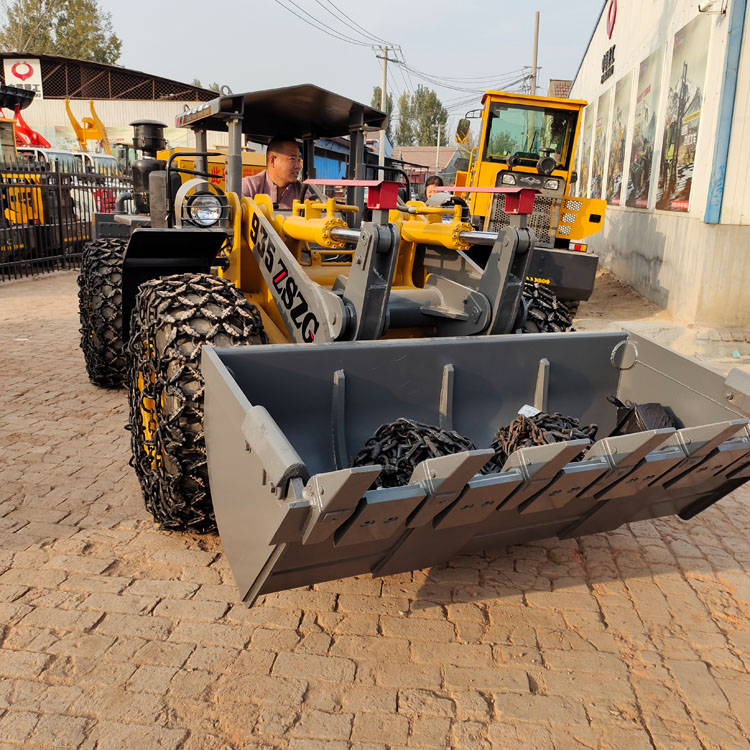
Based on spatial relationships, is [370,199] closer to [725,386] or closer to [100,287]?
[725,386]

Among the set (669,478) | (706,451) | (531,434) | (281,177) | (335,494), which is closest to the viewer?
(335,494)

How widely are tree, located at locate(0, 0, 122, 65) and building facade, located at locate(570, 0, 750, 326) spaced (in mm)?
44308

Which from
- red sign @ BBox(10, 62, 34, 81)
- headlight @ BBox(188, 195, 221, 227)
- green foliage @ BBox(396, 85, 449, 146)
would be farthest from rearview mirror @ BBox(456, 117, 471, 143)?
green foliage @ BBox(396, 85, 449, 146)

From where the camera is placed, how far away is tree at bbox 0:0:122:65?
4697 centimetres

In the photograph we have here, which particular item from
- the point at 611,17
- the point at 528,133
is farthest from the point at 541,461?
the point at 611,17

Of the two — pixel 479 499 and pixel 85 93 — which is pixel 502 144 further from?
pixel 85 93

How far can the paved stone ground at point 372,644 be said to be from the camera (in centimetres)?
220

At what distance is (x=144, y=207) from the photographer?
6.23m

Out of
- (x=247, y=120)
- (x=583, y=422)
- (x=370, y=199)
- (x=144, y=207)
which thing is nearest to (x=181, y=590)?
(x=370, y=199)

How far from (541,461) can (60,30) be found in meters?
56.9

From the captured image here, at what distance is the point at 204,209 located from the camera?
4020mm

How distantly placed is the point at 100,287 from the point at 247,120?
1.79m

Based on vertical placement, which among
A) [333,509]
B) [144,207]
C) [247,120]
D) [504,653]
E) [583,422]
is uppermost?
[247,120]

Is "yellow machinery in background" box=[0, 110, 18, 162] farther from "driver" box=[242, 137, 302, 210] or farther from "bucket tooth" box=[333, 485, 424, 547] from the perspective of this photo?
"bucket tooth" box=[333, 485, 424, 547]
